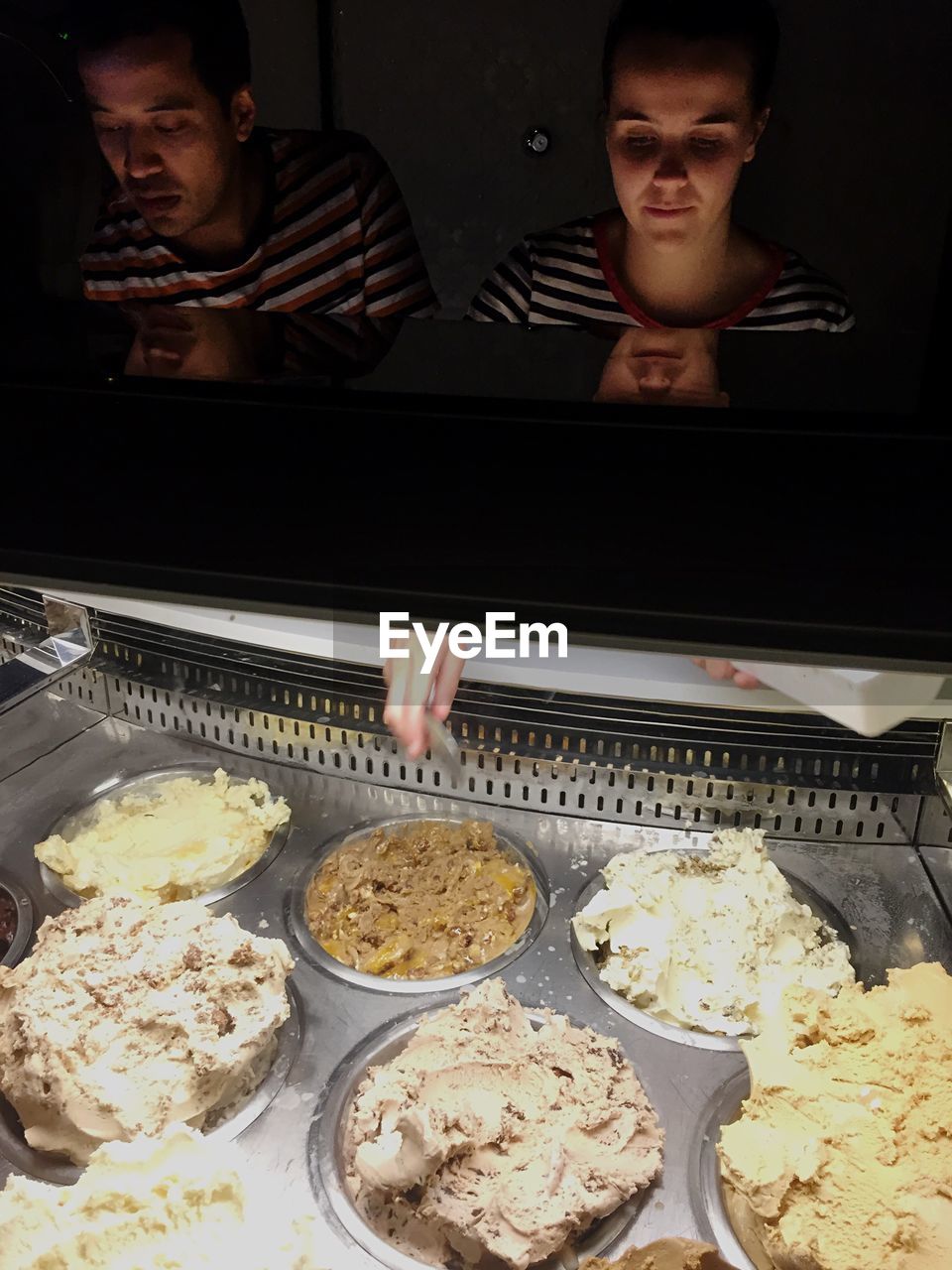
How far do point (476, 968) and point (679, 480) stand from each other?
3.39 feet

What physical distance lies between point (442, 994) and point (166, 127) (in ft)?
3.97

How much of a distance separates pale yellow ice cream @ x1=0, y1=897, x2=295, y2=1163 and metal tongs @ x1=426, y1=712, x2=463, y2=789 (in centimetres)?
42

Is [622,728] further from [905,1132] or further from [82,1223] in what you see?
[82,1223]

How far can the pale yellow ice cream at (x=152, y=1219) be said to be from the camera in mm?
1107

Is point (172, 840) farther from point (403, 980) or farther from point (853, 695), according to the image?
point (853, 695)

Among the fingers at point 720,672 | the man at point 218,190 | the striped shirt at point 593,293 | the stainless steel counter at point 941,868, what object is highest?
the man at point 218,190

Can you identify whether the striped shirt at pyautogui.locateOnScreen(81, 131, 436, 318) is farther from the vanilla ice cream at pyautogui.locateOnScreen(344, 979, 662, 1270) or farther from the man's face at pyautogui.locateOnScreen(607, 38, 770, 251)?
the vanilla ice cream at pyautogui.locateOnScreen(344, 979, 662, 1270)

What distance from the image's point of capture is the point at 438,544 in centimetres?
70

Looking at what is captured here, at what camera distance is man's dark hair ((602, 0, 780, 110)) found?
621mm

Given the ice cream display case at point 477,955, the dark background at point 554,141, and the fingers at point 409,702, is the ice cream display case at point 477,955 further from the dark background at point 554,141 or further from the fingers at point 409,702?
the dark background at point 554,141

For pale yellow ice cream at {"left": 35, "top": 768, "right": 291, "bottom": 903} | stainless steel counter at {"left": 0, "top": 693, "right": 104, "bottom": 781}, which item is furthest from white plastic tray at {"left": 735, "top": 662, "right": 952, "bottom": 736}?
stainless steel counter at {"left": 0, "top": 693, "right": 104, "bottom": 781}

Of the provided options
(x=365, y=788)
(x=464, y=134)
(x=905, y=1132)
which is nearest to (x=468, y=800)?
Answer: (x=365, y=788)

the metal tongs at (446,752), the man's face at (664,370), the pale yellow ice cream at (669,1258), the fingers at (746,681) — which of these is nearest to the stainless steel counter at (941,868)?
the fingers at (746,681)

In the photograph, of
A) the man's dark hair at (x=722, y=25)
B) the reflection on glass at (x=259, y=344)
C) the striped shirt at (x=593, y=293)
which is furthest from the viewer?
the reflection on glass at (x=259, y=344)
